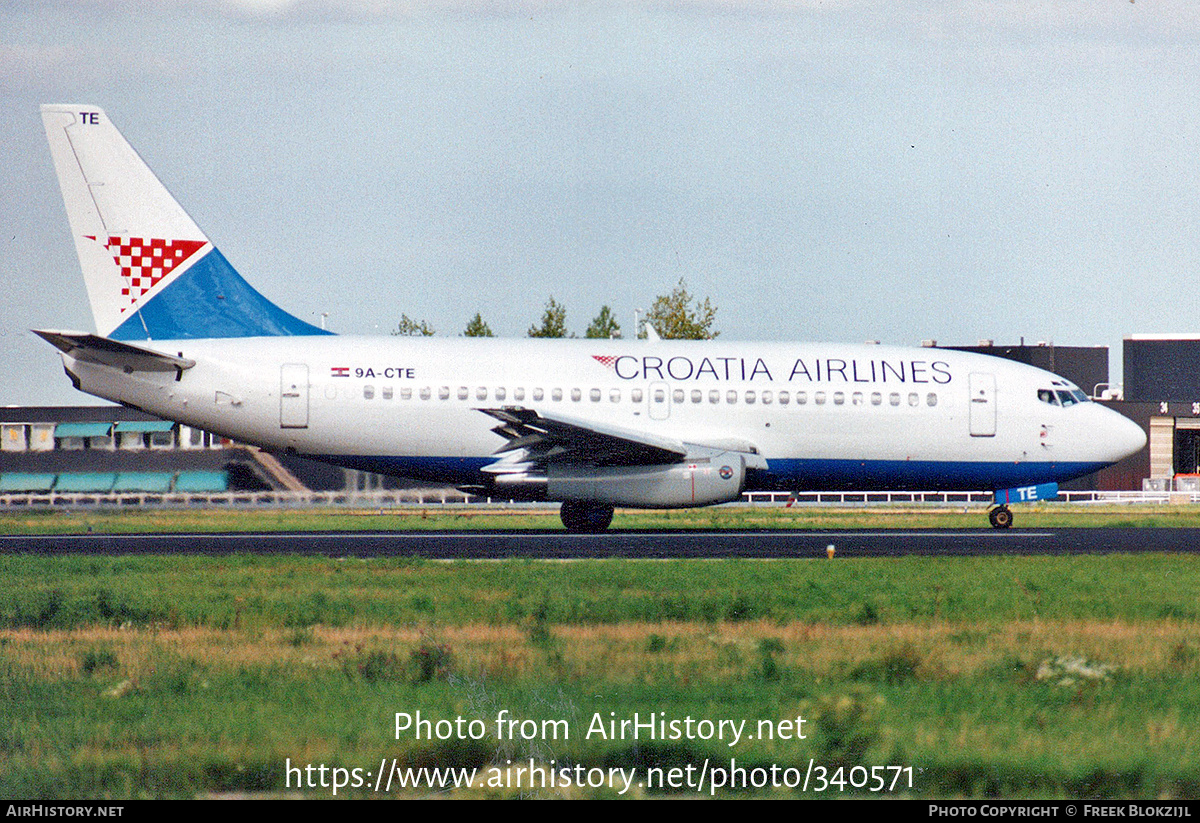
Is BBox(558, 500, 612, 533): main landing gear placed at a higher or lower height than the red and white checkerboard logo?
lower

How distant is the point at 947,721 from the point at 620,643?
12.4 feet

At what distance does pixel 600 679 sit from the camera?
32.8 feet

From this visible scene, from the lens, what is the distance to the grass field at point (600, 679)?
7.42 meters

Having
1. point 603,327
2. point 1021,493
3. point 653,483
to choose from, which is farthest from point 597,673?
point 603,327

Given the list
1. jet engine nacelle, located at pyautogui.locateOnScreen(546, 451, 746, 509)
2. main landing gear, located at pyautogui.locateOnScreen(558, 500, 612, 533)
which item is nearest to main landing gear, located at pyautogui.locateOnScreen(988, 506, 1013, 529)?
jet engine nacelle, located at pyautogui.locateOnScreen(546, 451, 746, 509)

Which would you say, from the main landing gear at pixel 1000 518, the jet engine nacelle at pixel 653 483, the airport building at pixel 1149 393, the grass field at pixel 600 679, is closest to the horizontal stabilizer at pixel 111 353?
the jet engine nacelle at pixel 653 483

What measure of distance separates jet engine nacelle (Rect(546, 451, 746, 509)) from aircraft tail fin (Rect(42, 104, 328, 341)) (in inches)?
335

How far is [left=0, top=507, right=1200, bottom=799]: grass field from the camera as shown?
7418 millimetres

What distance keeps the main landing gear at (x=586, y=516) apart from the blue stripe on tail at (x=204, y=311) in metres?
7.55

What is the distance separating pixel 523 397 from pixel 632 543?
207 inches

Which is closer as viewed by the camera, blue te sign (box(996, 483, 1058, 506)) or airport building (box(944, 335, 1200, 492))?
blue te sign (box(996, 483, 1058, 506))

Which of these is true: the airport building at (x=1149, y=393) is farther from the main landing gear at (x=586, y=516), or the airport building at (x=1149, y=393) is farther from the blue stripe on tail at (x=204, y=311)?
the blue stripe on tail at (x=204, y=311)

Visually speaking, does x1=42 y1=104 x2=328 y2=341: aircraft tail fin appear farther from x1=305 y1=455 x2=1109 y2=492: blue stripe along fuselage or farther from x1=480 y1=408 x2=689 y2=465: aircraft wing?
x1=480 y1=408 x2=689 y2=465: aircraft wing

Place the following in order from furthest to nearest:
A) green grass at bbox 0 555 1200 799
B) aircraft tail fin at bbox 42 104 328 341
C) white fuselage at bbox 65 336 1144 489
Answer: aircraft tail fin at bbox 42 104 328 341 < white fuselage at bbox 65 336 1144 489 < green grass at bbox 0 555 1200 799
